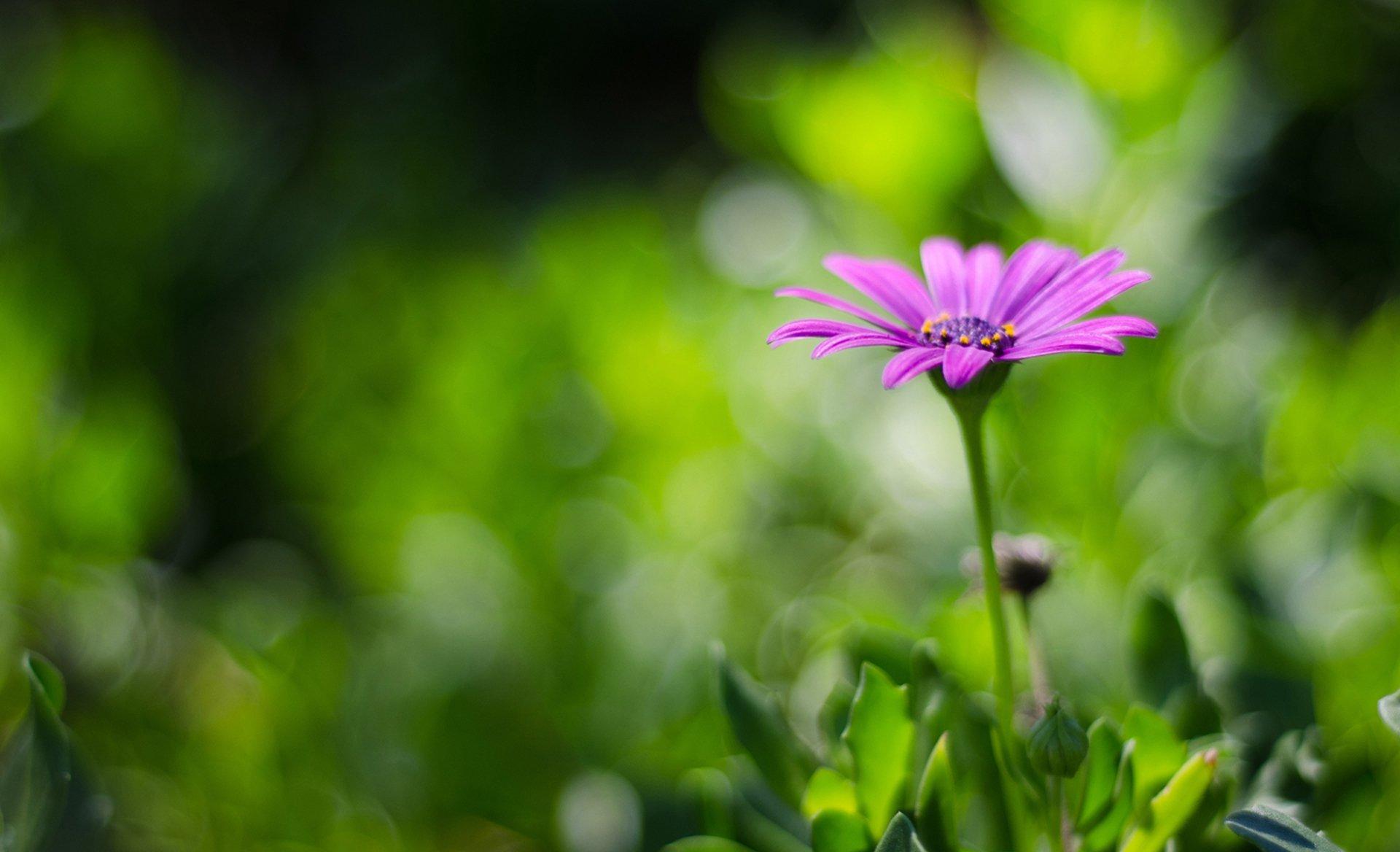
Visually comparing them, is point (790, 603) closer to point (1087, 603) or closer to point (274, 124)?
point (1087, 603)

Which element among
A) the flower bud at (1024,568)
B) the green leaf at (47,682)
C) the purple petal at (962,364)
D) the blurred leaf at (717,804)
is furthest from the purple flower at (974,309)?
the green leaf at (47,682)

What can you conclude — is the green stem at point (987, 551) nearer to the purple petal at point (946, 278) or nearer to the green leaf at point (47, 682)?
the purple petal at point (946, 278)

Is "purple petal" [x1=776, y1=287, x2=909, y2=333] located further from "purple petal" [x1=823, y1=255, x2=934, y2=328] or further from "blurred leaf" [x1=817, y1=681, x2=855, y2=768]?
"blurred leaf" [x1=817, y1=681, x2=855, y2=768]

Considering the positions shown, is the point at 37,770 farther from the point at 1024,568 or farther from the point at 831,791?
the point at 1024,568

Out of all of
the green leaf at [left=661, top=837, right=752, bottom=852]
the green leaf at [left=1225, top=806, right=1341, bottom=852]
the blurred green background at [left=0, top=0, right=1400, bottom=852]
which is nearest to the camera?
the green leaf at [left=1225, top=806, right=1341, bottom=852]

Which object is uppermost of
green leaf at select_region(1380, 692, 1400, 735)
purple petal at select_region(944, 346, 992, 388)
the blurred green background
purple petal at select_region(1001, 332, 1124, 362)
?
purple petal at select_region(1001, 332, 1124, 362)

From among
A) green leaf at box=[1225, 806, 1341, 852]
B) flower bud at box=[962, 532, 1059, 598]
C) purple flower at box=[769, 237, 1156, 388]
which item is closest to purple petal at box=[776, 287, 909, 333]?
purple flower at box=[769, 237, 1156, 388]

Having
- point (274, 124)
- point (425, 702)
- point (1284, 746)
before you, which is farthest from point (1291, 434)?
point (274, 124)

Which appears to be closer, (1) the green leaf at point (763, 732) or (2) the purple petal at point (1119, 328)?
(2) the purple petal at point (1119, 328)
